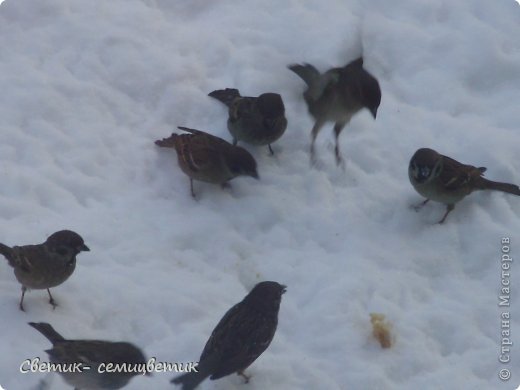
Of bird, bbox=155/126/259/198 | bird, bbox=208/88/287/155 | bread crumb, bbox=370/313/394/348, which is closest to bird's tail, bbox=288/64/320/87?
bird, bbox=208/88/287/155

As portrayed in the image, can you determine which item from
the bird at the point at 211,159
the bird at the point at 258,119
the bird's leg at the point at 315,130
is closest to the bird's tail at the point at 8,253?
the bird at the point at 211,159

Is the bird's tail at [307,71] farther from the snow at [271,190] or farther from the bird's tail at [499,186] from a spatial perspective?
the bird's tail at [499,186]

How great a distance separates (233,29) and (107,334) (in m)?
3.13

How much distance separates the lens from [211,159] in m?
5.53

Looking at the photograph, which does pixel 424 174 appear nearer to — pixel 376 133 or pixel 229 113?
pixel 376 133

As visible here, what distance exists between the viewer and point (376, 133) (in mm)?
6129

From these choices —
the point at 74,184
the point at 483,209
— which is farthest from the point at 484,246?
the point at 74,184

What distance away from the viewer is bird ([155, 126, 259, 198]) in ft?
18.2

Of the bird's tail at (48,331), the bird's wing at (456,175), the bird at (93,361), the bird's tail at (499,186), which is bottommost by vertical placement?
the bird at (93,361)

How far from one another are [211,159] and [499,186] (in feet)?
6.66

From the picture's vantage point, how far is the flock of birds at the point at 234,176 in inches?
164

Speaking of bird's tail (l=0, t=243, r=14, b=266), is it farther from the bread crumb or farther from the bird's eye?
the bread crumb

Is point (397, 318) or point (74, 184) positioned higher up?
point (74, 184)

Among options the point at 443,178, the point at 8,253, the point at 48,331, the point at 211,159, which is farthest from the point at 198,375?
the point at 443,178
